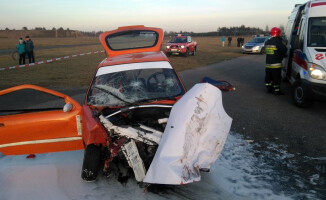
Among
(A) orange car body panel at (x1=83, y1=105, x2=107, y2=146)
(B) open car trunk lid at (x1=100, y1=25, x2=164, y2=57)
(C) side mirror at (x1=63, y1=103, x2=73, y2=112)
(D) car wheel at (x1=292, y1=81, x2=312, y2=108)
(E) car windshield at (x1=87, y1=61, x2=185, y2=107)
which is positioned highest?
(B) open car trunk lid at (x1=100, y1=25, x2=164, y2=57)

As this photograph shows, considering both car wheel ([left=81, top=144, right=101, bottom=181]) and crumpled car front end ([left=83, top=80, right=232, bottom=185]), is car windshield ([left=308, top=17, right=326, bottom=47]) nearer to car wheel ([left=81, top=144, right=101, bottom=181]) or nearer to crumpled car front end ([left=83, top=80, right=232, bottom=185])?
crumpled car front end ([left=83, top=80, right=232, bottom=185])

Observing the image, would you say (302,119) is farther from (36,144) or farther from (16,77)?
(16,77)

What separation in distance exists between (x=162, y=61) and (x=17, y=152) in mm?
2470

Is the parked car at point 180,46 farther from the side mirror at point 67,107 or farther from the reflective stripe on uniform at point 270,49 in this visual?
the side mirror at point 67,107

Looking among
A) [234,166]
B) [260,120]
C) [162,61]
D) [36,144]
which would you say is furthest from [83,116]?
[260,120]

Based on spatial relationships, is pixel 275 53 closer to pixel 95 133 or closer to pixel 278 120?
pixel 278 120

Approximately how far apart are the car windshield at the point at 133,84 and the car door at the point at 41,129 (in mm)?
460

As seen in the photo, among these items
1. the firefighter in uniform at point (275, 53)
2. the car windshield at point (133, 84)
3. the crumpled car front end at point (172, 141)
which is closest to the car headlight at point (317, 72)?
the firefighter in uniform at point (275, 53)

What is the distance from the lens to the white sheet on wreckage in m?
2.55

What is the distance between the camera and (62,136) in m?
3.59

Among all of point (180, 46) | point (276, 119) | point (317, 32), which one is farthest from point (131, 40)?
point (180, 46)

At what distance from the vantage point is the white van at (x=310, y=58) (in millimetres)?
6059

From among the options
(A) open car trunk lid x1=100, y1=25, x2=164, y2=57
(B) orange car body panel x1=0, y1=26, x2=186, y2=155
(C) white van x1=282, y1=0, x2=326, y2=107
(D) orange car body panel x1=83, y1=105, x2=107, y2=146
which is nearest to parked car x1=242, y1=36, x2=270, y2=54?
(C) white van x1=282, y1=0, x2=326, y2=107

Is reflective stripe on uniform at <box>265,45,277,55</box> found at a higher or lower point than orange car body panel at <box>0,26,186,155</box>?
higher
